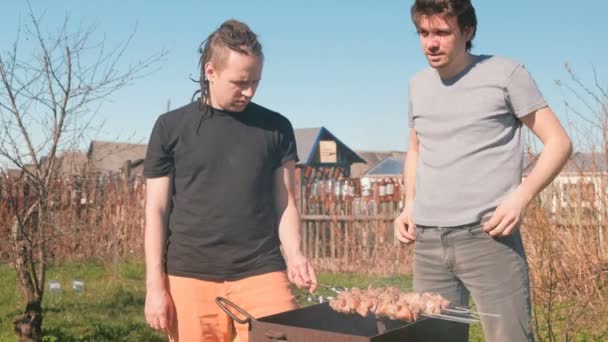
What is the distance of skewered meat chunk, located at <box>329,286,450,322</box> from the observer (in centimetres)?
241

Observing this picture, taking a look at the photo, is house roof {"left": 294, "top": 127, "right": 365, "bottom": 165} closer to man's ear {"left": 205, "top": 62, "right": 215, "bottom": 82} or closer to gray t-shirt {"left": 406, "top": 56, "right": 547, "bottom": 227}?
man's ear {"left": 205, "top": 62, "right": 215, "bottom": 82}

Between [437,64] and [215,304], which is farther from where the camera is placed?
[215,304]

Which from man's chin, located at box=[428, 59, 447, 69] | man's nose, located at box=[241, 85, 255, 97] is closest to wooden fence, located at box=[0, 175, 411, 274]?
man's nose, located at box=[241, 85, 255, 97]

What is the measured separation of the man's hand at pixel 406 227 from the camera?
109 inches

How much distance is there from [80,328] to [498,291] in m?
4.88

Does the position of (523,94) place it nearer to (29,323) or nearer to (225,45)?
(225,45)

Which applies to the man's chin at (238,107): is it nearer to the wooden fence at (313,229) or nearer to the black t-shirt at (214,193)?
the black t-shirt at (214,193)

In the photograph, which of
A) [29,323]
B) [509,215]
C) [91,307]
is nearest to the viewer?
[509,215]

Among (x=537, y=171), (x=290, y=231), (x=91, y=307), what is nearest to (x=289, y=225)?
(x=290, y=231)

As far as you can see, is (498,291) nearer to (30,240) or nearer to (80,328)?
(30,240)

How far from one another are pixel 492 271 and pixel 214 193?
110cm

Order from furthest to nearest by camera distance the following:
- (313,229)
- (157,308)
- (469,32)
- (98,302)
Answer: (313,229), (98,302), (157,308), (469,32)

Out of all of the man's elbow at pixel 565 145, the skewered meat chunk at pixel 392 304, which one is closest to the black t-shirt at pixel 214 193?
the skewered meat chunk at pixel 392 304

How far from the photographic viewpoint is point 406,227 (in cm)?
281
